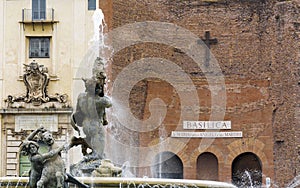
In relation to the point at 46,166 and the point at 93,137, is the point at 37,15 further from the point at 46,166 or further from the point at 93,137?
the point at 46,166

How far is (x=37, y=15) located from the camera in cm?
3562

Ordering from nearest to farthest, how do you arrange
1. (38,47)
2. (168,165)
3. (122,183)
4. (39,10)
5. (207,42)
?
(122,183) → (38,47) → (39,10) → (168,165) → (207,42)

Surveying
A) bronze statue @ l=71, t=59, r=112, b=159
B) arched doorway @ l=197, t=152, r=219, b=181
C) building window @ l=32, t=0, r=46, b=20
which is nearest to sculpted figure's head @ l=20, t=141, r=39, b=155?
bronze statue @ l=71, t=59, r=112, b=159

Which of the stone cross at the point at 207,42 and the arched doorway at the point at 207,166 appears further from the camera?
the stone cross at the point at 207,42

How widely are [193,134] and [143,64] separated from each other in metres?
3.89

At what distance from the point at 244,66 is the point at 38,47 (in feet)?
36.8

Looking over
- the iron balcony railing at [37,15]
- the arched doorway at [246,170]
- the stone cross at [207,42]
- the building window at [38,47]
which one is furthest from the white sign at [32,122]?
the stone cross at [207,42]

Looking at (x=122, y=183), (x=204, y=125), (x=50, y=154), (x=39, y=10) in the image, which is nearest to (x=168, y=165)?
(x=204, y=125)

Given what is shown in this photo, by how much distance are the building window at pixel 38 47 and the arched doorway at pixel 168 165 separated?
813 centimetres

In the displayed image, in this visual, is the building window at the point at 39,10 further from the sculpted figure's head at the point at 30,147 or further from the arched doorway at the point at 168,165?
the sculpted figure's head at the point at 30,147

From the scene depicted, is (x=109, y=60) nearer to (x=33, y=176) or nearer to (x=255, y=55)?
(x=255, y=55)

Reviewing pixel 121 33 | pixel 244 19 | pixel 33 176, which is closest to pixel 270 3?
pixel 244 19

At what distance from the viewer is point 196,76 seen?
139 feet

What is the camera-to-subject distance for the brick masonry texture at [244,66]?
40531 mm
